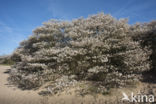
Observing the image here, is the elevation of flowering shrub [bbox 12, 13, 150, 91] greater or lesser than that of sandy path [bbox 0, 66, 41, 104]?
greater

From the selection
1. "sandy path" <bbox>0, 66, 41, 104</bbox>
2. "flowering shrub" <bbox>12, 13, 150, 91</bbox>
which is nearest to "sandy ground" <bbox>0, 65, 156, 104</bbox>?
"sandy path" <bbox>0, 66, 41, 104</bbox>

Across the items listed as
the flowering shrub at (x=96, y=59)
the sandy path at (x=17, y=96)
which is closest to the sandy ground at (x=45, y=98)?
the sandy path at (x=17, y=96)

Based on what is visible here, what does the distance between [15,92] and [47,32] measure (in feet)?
17.3

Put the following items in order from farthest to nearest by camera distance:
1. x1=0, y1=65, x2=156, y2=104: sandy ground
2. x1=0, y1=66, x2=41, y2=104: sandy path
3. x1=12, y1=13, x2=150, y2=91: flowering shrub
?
x1=12, y1=13, x2=150, y2=91: flowering shrub
x1=0, y1=66, x2=41, y2=104: sandy path
x1=0, y1=65, x2=156, y2=104: sandy ground

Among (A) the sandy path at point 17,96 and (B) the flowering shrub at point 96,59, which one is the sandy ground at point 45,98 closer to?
(A) the sandy path at point 17,96

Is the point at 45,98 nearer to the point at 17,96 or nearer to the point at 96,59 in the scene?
the point at 17,96

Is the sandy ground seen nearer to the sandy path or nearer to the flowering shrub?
the sandy path

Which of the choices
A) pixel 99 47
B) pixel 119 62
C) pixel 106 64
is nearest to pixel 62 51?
pixel 99 47

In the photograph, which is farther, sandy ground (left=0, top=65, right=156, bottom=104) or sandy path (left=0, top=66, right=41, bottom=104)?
sandy path (left=0, top=66, right=41, bottom=104)

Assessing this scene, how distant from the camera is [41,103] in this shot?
→ 17.5ft

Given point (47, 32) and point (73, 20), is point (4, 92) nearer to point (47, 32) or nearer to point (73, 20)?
point (47, 32)

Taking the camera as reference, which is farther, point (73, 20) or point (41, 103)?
point (73, 20)

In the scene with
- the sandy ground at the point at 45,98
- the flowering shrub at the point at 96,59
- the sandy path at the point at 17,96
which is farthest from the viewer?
the flowering shrub at the point at 96,59

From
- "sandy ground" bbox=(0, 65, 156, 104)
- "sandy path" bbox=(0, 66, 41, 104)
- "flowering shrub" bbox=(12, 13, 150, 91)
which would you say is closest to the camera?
"sandy ground" bbox=(0, 65, 156, 104)
